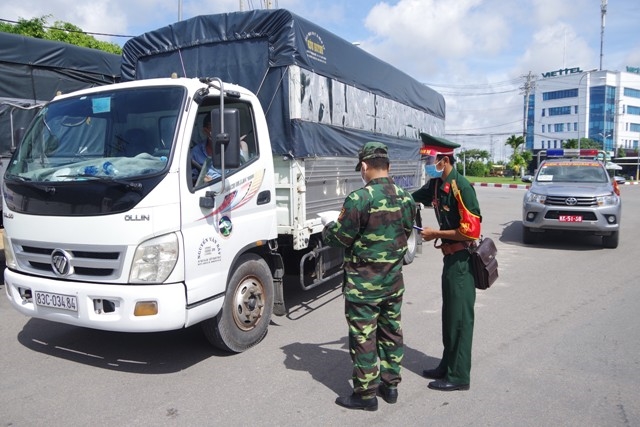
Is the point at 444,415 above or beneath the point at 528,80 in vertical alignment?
beneath

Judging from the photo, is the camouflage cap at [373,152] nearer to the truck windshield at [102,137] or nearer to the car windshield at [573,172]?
the truck windshield at [102,137]

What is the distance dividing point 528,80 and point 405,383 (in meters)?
Result: 58.7

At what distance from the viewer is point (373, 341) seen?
11.5ft

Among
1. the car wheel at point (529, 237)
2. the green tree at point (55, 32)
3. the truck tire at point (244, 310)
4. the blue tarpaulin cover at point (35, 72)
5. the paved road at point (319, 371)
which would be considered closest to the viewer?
the paved road at point (319, 371)

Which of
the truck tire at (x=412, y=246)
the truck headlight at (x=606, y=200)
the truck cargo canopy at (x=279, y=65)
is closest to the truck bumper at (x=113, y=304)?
the truck cargo canopy at (x=279, y=65)

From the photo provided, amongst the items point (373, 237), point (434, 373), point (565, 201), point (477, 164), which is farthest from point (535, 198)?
point (477, 164)

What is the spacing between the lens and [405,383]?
13.2 feet

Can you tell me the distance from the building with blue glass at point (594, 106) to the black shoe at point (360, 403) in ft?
291

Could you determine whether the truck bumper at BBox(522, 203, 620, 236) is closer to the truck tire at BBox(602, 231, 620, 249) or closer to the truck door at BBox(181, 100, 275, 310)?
the truck tire at BBox(602, 231, 620, 249)

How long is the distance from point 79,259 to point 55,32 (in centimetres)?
1754

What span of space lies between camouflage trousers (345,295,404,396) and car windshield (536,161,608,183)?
28.4ft

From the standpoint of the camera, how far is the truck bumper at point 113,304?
3.70 metres

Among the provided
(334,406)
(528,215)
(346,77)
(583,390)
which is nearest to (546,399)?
(583,390)

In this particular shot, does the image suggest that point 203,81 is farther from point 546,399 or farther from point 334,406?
point 546,399
